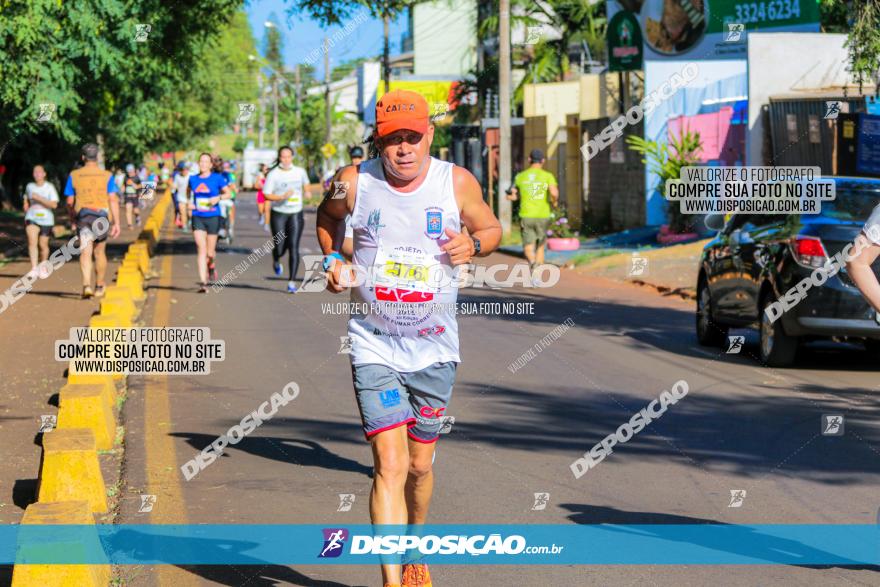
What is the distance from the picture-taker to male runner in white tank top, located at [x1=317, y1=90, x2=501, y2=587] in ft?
17.6

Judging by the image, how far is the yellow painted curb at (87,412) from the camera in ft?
29.1

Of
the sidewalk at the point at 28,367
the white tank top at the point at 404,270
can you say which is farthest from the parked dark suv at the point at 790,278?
the white tank top at the point at 404,270

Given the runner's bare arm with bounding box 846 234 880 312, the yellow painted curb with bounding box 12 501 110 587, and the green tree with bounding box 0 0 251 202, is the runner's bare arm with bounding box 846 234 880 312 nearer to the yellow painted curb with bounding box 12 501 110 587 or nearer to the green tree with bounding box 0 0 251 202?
the yellow painted curb with bounding box 12 501 110 587

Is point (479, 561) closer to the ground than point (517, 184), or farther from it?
closer to the ground

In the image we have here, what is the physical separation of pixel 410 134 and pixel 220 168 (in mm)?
17872

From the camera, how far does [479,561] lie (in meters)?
6.42

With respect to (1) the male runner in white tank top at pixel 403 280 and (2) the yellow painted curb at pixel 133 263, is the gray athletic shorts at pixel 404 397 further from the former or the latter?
(2) the yellow painted curb at pixel 133 263

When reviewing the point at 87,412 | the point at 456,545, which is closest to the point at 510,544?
the point at 456,545

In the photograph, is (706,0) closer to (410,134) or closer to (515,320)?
(515,320)

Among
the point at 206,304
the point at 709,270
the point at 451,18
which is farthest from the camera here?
the point at 451,18

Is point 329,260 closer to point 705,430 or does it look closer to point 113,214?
point 705,430

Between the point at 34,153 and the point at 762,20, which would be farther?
the point at 34,153

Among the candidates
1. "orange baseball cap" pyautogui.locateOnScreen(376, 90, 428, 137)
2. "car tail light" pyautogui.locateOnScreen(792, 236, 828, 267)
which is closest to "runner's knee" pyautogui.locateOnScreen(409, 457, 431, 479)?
"orange baseball cap" pyautogui.locateOnScreen(376, 90, 428, 137)

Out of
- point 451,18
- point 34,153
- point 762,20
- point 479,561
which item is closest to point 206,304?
point 479,561
